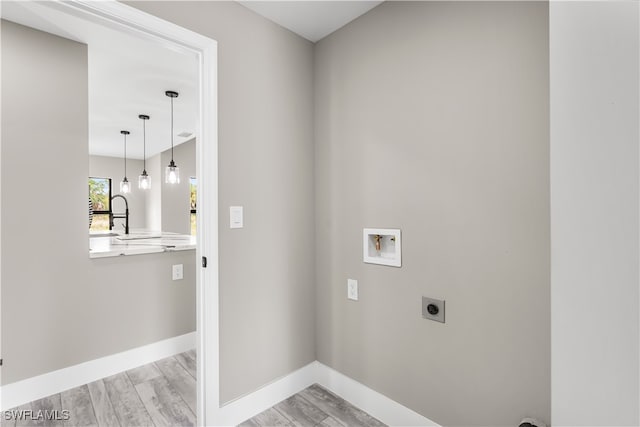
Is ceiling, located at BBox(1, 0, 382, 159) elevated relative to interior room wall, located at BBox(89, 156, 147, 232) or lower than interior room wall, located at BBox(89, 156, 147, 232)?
elevated

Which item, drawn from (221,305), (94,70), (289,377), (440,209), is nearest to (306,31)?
(440,209)

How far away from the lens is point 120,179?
7.18m

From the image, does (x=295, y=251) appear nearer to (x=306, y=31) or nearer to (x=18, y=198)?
(x=306, y=31)

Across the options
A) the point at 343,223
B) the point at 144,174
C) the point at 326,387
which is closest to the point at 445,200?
the point at 343,223

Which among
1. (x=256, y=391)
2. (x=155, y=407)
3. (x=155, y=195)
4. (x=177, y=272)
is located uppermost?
(x=155, y=195)

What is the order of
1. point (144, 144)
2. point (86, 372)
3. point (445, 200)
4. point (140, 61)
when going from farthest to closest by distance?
point (144, 144)
point (140, 61)
point (86, 372)
point (445, 200)

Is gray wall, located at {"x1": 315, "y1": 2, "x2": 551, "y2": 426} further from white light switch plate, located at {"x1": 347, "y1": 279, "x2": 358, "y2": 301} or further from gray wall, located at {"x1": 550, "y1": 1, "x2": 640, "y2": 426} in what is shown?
gray wall, located at {"x1": 550, "y1": 1, "x2": 640, "y2": 426}

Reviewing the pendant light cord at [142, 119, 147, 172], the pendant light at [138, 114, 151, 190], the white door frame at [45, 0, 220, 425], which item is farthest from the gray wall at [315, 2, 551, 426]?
→ the pendant light cord at [142, 119, 147, 172]

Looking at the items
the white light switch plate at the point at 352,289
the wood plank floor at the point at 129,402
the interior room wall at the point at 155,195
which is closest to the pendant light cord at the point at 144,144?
the interior room wall at the point at 155,195

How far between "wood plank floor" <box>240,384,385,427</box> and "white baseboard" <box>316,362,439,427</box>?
0.03 meters

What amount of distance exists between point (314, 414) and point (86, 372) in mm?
1632

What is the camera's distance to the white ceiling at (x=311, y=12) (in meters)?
1.74

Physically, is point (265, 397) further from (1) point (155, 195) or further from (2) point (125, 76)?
(1) point (155, 195)

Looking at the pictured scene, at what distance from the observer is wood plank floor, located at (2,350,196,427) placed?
177cm
